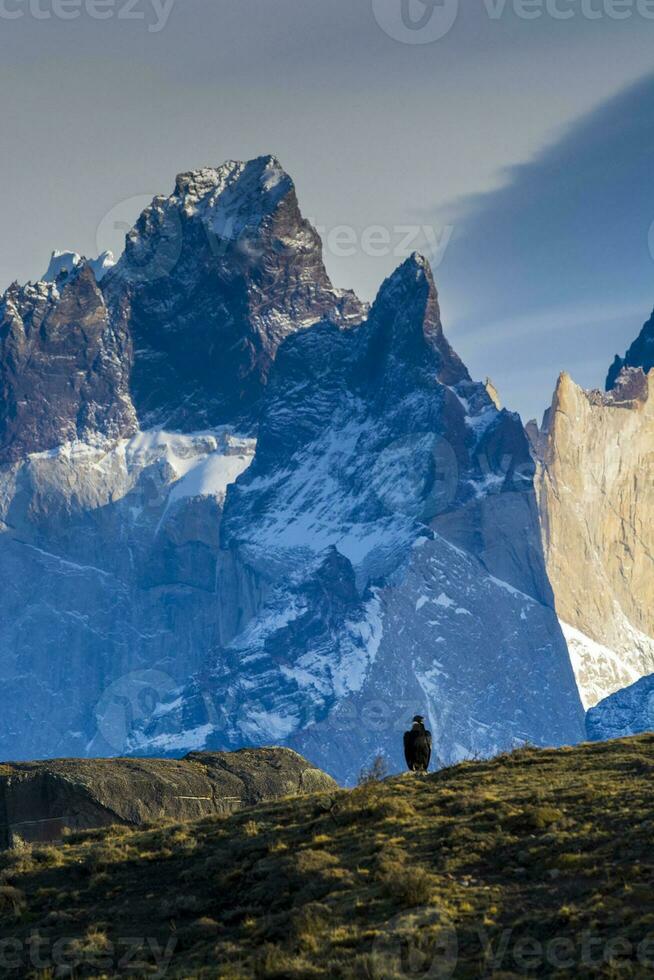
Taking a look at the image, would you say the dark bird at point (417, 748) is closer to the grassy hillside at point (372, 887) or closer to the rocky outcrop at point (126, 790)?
the rocky outcrop at point (126, 790)

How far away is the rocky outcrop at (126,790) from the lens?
158 ft

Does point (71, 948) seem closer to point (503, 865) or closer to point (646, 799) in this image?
point (503, 865)

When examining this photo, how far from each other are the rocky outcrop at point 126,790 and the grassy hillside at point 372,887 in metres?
2.00

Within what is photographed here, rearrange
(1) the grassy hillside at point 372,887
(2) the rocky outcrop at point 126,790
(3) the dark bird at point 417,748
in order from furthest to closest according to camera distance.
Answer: (3) the dark bird at point 417,748
(2) the rocky outcrop at point 126,790
(1) the grassy hillside at point 372,887

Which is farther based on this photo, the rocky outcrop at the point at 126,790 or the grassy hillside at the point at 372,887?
the rocky outcrop at the point at 126,790

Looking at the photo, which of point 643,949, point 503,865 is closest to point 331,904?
point 503,865

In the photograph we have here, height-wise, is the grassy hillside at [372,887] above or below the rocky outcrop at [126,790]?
below

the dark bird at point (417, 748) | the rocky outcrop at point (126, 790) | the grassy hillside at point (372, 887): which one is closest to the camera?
the grassy hillside at point (372, 887)

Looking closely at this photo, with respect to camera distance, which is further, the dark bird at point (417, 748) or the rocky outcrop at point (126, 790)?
the dark bird at point (417, 748)

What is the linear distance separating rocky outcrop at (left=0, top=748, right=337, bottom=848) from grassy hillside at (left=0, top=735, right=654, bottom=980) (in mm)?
2004

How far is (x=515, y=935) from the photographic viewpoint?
31.7 m

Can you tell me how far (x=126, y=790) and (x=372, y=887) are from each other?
1510cm

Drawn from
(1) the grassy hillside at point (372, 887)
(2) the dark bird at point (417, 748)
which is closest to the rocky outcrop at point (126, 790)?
(1) the grassy hillside at point (372, 887)

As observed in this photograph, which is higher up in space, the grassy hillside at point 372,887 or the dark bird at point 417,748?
the dark bird at point 417,748
